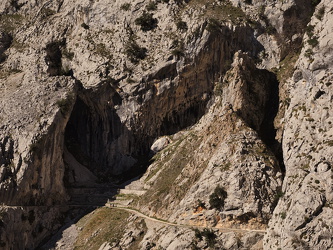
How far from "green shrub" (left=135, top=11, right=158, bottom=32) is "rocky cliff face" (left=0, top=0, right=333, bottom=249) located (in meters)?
0.17

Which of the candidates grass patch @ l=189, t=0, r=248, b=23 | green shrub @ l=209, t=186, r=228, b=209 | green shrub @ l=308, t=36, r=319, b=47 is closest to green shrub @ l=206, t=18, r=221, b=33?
grass patch @ l=189, t=0, r=248, b=23

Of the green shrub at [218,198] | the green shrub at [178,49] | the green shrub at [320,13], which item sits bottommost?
the green shrub at [218,198]

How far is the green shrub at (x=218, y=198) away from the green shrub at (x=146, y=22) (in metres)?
31.9

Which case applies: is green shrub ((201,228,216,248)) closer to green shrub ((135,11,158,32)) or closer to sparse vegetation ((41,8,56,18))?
green shrub ((135,11,158,32))

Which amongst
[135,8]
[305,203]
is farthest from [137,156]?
[305,203]

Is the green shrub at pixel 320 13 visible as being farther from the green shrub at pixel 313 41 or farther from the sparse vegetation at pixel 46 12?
the sparse vegetation at pixel 46 12

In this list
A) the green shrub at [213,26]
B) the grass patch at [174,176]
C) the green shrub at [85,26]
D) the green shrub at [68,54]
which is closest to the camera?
the grass patch at [174,176]

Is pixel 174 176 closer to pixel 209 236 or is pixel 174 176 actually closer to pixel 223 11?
pixel 209 236

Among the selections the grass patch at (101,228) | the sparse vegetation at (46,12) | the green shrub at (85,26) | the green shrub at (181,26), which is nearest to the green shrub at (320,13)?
the green shrub at (181,26)

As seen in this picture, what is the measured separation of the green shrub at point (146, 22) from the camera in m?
73.4

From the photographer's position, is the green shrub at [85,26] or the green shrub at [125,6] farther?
the green shrub at [85,26]

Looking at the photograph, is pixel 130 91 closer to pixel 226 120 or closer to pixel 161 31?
pixel 161 31

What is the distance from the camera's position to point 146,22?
241ft

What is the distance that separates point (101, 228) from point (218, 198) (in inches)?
606
